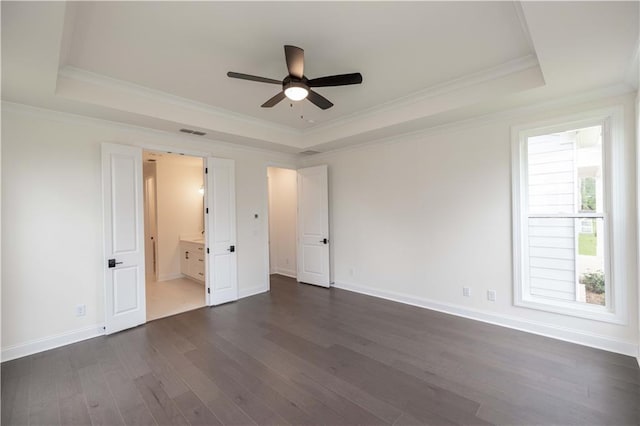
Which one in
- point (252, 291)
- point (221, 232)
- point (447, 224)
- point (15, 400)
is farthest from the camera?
point (252, 291)

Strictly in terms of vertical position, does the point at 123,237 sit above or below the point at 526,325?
above

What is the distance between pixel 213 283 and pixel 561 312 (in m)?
4.70

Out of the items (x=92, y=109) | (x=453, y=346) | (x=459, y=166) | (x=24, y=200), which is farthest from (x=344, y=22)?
(x=24, y=200)

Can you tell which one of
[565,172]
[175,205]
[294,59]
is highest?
[294,59]

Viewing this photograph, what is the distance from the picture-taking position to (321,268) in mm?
5625

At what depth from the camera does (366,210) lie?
201 inches

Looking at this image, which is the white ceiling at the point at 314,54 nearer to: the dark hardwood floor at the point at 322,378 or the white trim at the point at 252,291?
the dark hardwood floor at the point at 322,378

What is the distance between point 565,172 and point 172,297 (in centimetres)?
611

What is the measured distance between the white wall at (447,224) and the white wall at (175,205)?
3.63 m

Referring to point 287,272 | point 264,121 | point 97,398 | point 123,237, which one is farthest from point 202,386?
point 287,272

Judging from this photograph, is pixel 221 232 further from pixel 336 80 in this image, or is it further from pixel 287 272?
pixel 336 80

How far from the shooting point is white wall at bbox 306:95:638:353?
3193 mm

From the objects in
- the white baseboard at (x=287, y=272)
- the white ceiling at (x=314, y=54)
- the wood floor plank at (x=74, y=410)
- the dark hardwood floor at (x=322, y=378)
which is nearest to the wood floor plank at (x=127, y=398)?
the dark hardwood floor at (x=322, y=378)

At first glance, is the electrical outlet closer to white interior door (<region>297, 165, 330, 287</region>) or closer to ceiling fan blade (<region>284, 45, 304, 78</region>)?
white interior door (<region>297, 165, 330, 287</region>)
